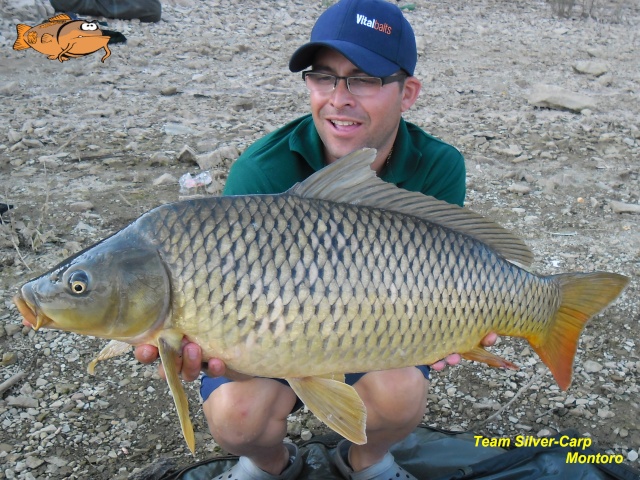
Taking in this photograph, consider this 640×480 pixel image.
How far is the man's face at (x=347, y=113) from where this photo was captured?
1712 mm

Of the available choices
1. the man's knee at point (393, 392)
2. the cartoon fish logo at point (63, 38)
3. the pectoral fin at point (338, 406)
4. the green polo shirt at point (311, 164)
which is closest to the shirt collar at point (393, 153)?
the green polo shirt at point (311, 164)

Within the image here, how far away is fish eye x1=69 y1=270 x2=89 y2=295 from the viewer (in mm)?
1227

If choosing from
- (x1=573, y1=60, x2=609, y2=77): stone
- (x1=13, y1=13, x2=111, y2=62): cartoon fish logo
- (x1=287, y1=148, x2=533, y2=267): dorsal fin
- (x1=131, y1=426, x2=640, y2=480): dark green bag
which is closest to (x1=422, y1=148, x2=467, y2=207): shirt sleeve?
(x1=287, y1=148, x2=533, y2=267): dorsal fin

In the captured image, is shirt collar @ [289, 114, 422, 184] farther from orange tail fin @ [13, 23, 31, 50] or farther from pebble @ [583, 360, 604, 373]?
orange tail fin @ [13, 23, 31, 50]

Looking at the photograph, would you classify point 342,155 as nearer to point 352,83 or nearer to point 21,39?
point 352,83

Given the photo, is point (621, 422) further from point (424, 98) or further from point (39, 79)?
point (39, 79)

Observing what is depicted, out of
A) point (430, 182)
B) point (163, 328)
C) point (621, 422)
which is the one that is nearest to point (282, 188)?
point (430, 182)

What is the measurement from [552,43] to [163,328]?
6608mm

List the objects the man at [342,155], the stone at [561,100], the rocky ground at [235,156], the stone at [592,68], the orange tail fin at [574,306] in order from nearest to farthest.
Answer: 1. the orange tail fin at [574,306]
2. the man at [342,155]
3. the rocky ground at [235,156]
4. the stone at [561,100]
5. the stone at [592,68]

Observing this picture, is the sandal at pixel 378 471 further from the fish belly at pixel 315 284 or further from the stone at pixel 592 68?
the stone at pixel 592 68

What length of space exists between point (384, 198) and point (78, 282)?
60 centimetres

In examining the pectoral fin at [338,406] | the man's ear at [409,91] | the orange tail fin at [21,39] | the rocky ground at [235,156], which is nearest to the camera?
the pectoral fin at [338,406]

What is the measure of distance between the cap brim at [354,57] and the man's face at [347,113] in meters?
0.03

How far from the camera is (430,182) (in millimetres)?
1870
